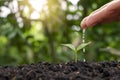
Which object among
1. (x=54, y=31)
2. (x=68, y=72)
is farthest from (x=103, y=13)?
(x=54, y=31)

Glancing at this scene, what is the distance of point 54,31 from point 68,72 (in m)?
2.25

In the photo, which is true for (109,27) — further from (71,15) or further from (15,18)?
(15,18)

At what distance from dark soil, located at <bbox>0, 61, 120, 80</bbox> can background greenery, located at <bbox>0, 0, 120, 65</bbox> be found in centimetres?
129

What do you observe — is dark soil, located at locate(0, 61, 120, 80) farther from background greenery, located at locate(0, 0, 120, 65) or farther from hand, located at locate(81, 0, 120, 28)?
background greenery, located at locate(0, 0, 120, 65)

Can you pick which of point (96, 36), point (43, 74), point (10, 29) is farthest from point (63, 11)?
point (43, 74)

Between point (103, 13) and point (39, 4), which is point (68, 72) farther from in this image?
point (39, 4)

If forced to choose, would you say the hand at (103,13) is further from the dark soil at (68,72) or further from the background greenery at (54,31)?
the background greenery at (54,31)

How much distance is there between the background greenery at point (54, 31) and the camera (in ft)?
10.2

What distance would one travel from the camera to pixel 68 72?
4.99ft

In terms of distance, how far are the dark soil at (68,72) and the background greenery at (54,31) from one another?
1295mm

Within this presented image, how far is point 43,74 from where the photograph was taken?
146 cm

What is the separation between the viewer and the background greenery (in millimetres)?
3116

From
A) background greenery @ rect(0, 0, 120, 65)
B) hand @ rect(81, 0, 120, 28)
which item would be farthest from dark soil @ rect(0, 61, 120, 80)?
background greenery @ rect(0, 0, 120, 65)

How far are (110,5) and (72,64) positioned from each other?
33cm
